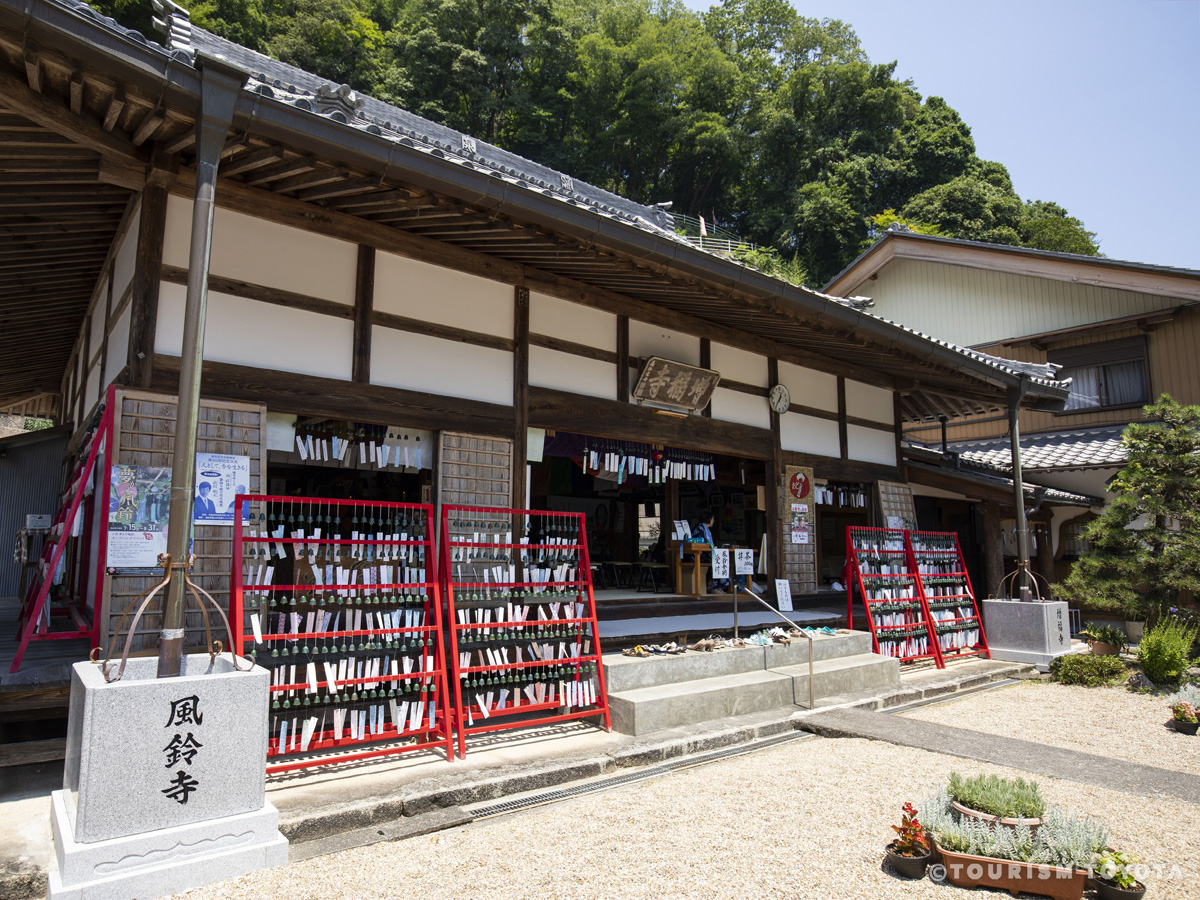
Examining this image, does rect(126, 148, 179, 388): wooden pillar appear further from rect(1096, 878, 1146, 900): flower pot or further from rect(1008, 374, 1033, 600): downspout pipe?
rect(1008, 374, 1033, 600): downspout pipe

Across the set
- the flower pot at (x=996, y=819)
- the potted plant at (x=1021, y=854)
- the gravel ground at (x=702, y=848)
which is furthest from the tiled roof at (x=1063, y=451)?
the potted plant at (x=1021, y=854)

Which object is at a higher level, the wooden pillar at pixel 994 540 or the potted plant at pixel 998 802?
the wooden pillar at pixel 994 540

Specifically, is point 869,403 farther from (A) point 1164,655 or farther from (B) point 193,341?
(B) point 193,341

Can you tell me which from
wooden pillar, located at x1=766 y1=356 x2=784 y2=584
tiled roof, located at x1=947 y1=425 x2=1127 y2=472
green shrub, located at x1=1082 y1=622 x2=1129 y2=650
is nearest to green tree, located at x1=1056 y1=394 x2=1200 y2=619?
green shrub, located at x1=1082 y1=622 x2=1129 y2=650

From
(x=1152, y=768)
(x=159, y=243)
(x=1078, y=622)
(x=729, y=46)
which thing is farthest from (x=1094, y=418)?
(x=729, y=46)

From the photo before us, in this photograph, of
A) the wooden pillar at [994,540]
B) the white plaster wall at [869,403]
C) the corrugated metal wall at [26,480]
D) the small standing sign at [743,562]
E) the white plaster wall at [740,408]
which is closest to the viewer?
the small standing sign at [743,562]

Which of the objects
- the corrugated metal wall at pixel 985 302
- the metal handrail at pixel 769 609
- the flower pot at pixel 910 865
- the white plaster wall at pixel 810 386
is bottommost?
the flower pot at pixel 910 865

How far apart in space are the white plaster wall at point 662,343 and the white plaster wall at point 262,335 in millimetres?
3607

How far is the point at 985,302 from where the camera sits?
17.3m

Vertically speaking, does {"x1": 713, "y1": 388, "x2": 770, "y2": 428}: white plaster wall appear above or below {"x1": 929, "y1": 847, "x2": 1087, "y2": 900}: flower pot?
above

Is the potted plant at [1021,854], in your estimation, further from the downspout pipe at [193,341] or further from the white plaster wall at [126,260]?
the white plaster wall at [126,260]

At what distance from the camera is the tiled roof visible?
13.9m

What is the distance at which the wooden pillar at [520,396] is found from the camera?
7.59 m

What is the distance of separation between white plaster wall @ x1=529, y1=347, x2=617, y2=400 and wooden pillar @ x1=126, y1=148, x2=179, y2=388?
11.7 feet
